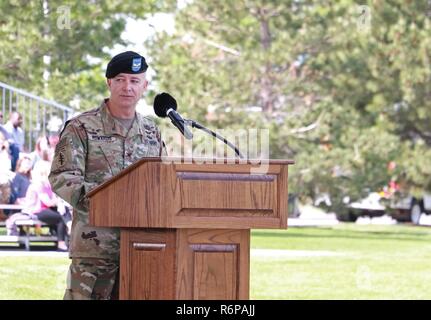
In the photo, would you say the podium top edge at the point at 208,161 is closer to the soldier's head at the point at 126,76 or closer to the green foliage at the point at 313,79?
the soldier's head at the point at 126,76

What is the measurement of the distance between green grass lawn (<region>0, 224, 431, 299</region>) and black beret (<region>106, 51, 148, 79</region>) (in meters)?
5.73

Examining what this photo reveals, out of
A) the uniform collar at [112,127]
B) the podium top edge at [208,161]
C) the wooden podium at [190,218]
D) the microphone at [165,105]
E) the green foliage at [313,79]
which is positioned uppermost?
the green foliage at [313,79]

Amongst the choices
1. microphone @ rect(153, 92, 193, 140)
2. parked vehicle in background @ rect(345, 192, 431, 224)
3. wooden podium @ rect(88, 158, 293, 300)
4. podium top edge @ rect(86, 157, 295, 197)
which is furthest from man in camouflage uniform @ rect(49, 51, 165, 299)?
parked vehicle in background @ rect(345, 192, 431, 224)

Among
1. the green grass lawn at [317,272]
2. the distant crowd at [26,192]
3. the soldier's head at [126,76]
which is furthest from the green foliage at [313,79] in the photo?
the soldier's head at [126,76]

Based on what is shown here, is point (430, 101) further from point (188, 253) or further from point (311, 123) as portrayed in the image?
point (188, 253)

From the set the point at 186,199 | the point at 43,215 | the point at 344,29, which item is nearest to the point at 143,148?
the point at 186,199

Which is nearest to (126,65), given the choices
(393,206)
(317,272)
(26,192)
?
(317,272)

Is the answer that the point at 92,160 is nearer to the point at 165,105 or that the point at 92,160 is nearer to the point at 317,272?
the point at 165,105

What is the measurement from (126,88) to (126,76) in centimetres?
5

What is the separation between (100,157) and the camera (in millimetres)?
5656

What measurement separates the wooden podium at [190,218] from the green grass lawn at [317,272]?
20.2ft

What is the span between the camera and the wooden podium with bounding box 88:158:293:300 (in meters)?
4.96

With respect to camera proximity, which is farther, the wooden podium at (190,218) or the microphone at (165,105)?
the microphone at (165,105)

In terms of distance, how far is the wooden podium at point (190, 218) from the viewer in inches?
195
